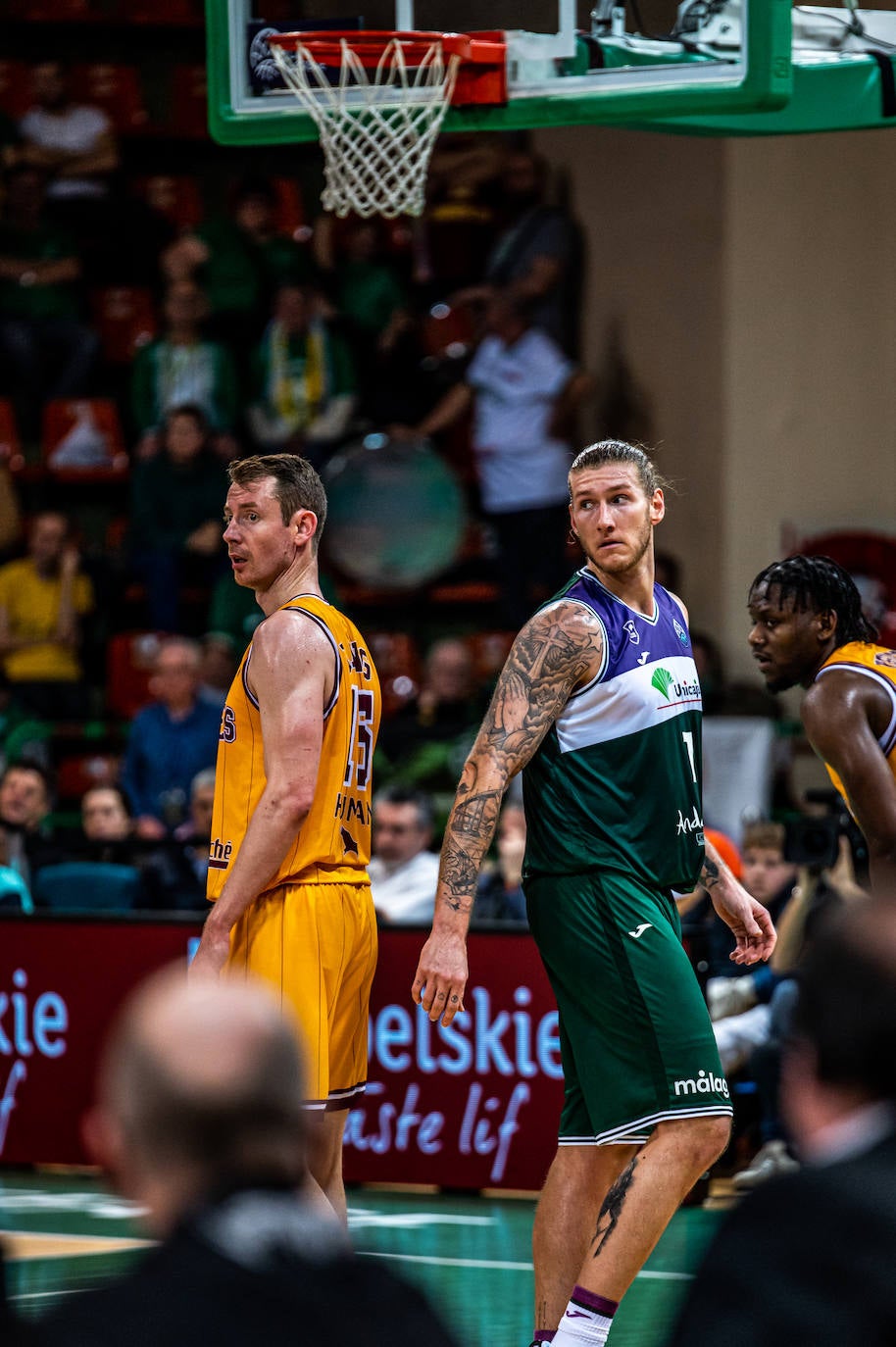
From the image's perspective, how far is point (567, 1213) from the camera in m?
5.20

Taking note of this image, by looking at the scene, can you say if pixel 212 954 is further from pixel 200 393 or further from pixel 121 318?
pixel 121 318

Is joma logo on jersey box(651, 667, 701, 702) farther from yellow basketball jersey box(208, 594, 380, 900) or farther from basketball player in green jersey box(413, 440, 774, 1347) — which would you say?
yellow basketball jersey box(208, 594, 380, 900)

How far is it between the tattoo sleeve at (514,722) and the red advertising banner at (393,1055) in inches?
133

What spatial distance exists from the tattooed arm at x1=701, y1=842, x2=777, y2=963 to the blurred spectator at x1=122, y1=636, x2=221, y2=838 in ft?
22.1

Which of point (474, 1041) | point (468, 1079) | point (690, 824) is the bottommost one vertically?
point (468, 1079)

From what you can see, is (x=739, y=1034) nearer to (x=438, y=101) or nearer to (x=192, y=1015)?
(x=438, y=101)

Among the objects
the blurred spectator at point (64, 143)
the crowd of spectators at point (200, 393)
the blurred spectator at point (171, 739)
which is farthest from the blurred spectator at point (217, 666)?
the blurred spectator at point (64, 143)

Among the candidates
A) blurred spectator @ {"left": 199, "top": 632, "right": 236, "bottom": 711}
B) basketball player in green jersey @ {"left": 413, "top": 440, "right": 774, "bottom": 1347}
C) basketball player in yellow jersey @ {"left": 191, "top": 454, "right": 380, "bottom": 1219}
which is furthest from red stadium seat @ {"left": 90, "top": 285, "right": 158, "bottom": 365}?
basketball player in green jersey @ {"left": 413, "top": 440, "right": 774, "bottom": 1347}

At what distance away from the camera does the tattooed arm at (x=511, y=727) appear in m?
5.14

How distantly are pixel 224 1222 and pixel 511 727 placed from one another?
3124 mm

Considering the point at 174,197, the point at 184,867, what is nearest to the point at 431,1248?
the point at 184,867

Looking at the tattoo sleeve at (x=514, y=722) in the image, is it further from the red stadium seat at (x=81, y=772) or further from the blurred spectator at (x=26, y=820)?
the red stadium seat at (x=81, y=772)

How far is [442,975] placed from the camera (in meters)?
4.96

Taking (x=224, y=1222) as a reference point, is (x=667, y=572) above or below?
below
